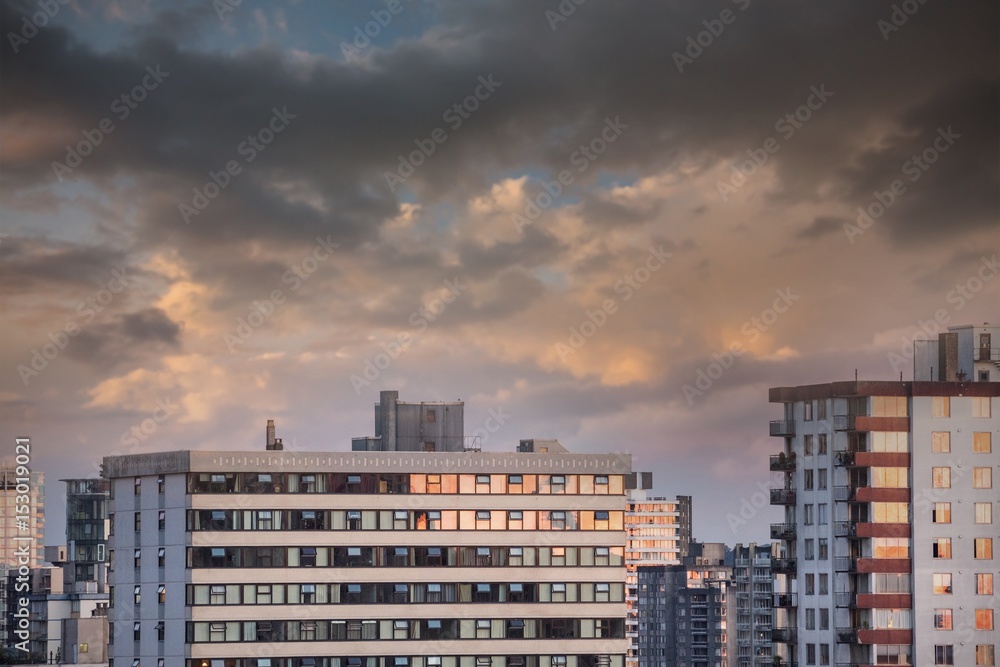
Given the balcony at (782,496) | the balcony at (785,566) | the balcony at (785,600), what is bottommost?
the balcony at (785,600)

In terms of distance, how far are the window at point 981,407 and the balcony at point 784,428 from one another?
1750 centimetres

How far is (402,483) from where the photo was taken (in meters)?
162

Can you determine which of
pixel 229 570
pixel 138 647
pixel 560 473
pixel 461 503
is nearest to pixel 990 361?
pixel 560 473

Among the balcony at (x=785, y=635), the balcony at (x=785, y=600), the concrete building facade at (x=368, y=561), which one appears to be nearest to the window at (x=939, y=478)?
the balcony at (x=785, y=600)

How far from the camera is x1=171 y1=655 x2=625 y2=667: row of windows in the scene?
158 metres

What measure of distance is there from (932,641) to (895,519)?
37.9 ft

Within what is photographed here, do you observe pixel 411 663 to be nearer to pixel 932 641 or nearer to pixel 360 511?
pixel 360 511

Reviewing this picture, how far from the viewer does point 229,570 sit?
158 m

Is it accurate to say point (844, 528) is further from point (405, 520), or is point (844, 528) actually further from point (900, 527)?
point (405, 520)

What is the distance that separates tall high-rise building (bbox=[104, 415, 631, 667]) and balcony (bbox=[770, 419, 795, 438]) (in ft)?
55.3

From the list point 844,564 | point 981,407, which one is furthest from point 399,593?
point 981,407

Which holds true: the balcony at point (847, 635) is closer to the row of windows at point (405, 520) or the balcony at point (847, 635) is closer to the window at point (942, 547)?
the window at point (942, 547)

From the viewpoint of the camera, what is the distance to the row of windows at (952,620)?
155 metres

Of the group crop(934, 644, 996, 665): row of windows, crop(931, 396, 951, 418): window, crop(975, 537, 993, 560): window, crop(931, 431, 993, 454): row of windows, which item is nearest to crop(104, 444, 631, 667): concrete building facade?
crop(934, 644, 996, 665): row of windows
